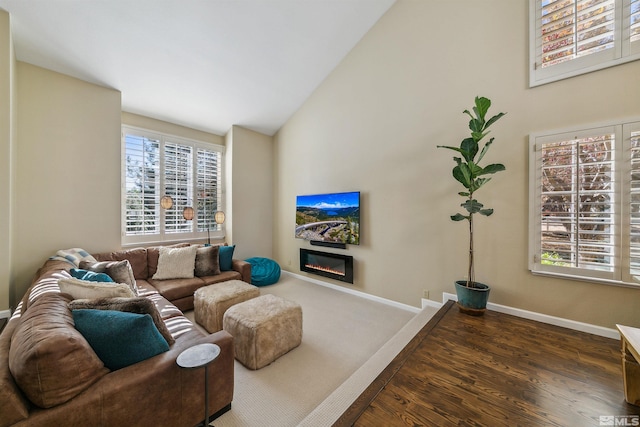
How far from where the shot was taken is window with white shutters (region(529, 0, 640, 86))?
2.01 m

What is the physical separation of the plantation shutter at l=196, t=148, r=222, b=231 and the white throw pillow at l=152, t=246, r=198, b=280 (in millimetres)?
1200

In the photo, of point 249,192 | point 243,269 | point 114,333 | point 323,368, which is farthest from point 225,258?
point 114,333

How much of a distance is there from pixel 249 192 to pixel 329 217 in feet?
6.84

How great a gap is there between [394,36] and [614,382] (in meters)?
4.32

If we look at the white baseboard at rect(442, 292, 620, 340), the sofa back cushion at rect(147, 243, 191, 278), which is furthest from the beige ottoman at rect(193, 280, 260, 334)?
the white baseboard at rect(442, 292, 620, 340)

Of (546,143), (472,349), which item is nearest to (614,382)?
(472,349)

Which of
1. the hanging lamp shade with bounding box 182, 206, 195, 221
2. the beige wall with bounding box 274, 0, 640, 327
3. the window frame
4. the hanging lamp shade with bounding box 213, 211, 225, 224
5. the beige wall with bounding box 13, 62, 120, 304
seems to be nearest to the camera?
the beige wall with bounding box 274, 0, 640, 327

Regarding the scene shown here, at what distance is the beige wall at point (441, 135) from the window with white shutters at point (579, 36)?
0.09 meters

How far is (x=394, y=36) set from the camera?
3422 mm

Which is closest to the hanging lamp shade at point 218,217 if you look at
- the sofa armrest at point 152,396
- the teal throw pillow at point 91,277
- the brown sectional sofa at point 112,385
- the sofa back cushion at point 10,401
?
the teal throw pillow at point 91,277

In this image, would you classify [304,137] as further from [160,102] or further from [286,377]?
[286,377]

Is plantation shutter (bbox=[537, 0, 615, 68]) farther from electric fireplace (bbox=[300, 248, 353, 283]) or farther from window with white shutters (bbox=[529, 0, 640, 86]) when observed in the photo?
electric fireplace (bbox=[300, 248, 353, 283])

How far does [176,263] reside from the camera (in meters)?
3.57

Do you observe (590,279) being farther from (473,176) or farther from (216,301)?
(216,301)
